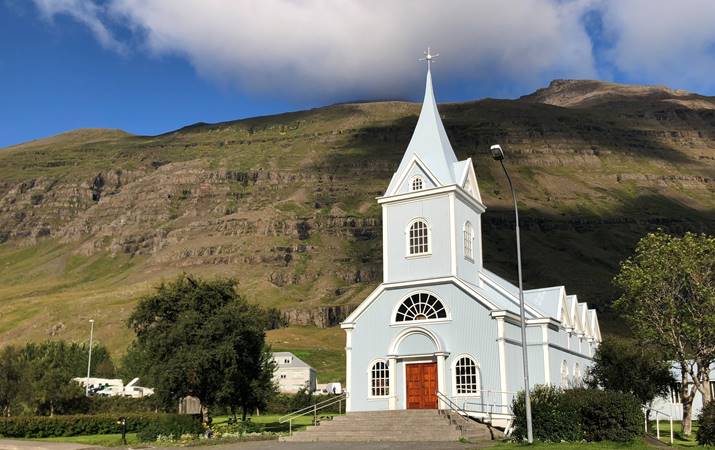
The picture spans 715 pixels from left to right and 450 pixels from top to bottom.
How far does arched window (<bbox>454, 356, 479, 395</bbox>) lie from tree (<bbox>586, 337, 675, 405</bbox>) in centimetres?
1276

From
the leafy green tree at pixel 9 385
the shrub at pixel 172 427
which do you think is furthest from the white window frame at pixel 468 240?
the leafy green tree at pixel 9 385

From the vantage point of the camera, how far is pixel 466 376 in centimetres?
3419

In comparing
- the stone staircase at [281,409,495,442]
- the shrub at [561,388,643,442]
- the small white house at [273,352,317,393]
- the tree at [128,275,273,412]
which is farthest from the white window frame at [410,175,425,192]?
the small white house at [273,352,317,393]

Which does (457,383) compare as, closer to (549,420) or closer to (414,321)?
(414,321)

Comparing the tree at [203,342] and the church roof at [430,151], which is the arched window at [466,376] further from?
the tree at [203,342]

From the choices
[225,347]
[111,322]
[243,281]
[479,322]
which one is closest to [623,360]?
[479,322]

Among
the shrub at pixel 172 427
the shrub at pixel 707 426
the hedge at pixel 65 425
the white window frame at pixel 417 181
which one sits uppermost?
the white window frame at pixel 417 181

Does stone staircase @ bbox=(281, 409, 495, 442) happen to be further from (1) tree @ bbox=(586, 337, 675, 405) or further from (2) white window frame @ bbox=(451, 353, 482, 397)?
(1) tree @ bbox=(586, 337, 675, 405)

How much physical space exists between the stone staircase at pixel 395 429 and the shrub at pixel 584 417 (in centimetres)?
367

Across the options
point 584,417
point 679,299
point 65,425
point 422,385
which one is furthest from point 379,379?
point 65,425

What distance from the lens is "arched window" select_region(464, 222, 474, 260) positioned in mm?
38531

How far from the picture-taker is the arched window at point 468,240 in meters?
38.5

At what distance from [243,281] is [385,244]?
163 meters

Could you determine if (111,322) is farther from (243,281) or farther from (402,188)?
(402,188)
